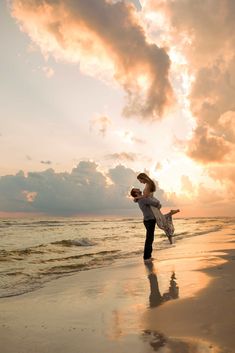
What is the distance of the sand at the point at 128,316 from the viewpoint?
356 cm

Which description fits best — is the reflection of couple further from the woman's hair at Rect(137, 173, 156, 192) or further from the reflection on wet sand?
the reflection on wet sand

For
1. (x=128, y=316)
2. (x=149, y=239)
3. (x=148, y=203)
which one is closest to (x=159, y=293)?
(x=128, y=316)

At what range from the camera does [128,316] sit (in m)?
4.58

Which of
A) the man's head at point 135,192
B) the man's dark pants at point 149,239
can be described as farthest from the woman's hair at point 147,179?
the man's dark pants at point 149,239

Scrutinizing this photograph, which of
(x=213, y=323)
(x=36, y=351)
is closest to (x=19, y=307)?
(x=36, y=351)

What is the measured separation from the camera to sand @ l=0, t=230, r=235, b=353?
3.56 meters

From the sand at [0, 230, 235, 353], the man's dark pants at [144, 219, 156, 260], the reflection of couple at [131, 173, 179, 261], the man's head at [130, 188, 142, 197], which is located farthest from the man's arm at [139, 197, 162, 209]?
the sand at [0, 230, 235, 353]

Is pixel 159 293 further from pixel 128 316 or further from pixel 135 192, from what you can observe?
pixel 135 192

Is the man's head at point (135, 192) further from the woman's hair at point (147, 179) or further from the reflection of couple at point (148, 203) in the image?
the woman's hair at point (147, 179)

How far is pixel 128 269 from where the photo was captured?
360 inches

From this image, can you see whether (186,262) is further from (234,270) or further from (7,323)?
(7,323)

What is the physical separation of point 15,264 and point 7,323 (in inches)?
326

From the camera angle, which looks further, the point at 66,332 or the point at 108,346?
the point at 66,332

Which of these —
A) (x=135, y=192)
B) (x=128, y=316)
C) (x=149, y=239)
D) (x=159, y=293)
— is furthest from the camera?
(x=135, y=192)
